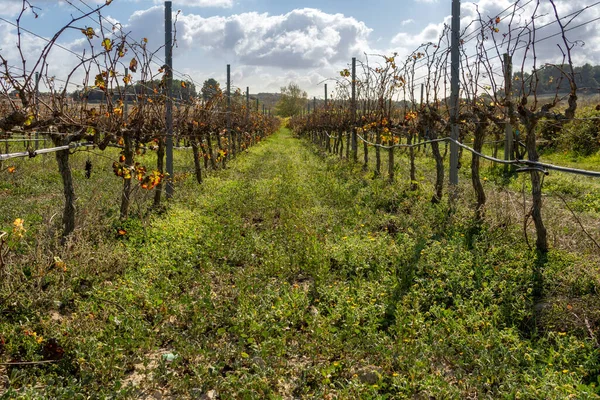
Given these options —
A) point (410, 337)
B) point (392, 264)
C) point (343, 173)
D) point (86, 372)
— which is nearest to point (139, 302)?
point (86, 372)

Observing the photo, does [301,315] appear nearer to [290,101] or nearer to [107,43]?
[107,43]

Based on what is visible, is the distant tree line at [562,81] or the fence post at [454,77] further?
the fence post at [454,77]

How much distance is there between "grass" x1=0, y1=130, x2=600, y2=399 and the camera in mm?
3123

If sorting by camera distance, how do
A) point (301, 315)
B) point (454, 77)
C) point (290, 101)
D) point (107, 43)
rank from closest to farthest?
point (301, 315), point (107, 43), point (454, 77), point (290, 101)

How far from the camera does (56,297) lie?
4.20 meters

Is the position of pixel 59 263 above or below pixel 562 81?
below

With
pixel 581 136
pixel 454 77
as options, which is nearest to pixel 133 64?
pixel 454 77

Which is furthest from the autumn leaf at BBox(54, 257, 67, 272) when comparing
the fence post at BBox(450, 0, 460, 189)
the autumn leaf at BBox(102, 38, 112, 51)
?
the fence post at BBox(450, 0, 460, 189)

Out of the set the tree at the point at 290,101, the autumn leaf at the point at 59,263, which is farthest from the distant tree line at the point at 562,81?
the tree at the point at 290,101

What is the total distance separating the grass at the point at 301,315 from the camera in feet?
10.2

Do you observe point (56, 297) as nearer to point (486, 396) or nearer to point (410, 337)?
point (410, 337)

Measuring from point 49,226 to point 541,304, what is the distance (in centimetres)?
559

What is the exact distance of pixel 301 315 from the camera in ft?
13.4

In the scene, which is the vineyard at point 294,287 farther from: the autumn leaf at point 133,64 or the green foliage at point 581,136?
the green foliage at point 581,136
